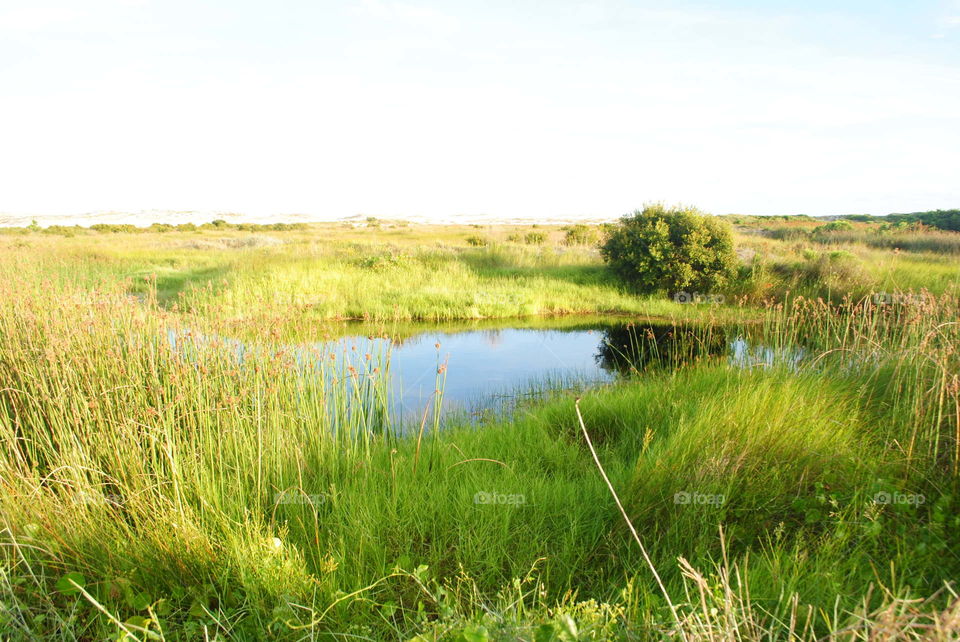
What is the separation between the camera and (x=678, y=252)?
11.9 m

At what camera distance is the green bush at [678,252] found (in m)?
11.8

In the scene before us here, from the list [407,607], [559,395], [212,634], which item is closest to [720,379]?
[559,395]

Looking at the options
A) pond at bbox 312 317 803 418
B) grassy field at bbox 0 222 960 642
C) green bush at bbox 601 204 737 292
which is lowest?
pond at bbox 312 317 803 418

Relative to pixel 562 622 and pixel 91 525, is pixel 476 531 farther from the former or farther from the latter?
pixel 91 525

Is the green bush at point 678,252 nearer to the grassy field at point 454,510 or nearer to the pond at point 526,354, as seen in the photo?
the pond at point 526,354

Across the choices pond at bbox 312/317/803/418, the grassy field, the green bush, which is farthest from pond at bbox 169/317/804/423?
the green bush

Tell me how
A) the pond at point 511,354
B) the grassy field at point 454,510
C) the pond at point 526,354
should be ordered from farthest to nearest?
1. the pond at point 526,354
2. the pond at point 511,354
3. the grassy field at point 454,510

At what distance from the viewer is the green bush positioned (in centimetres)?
1175

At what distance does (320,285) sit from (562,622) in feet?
36.9

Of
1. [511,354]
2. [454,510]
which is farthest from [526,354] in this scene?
[454,510]

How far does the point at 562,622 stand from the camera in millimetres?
1286

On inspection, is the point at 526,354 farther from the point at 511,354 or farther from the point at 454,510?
the point at 454,510

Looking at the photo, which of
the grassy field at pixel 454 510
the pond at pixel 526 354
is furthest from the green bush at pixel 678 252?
the grassy field at pixel 454 510

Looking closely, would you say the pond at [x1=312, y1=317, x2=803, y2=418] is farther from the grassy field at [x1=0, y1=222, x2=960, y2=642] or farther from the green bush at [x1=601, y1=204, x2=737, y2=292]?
the green bush at [x1=601, y1=204, x2=737, y2=292]
